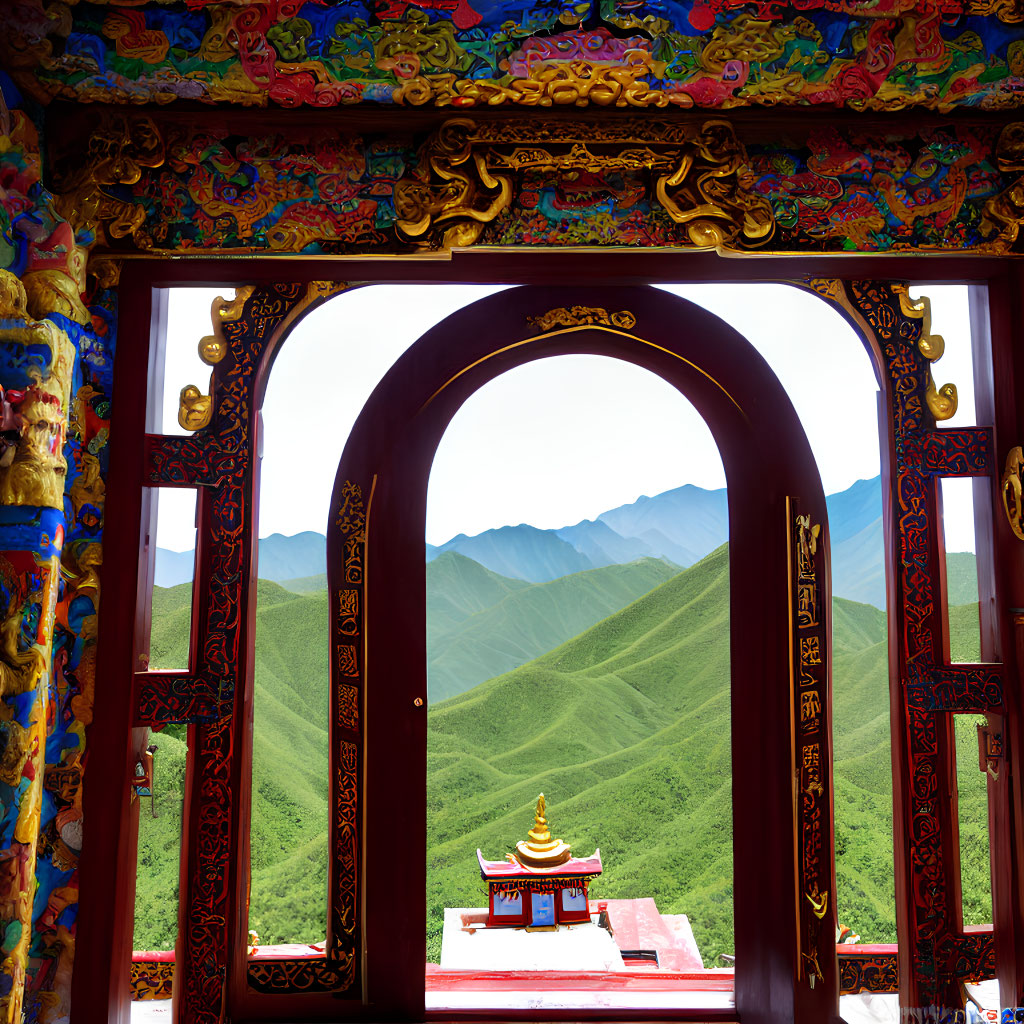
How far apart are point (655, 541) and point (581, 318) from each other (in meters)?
1.24

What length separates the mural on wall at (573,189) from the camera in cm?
221

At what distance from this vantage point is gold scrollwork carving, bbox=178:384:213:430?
2.34 metres

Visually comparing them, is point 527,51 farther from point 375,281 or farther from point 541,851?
point 541,851

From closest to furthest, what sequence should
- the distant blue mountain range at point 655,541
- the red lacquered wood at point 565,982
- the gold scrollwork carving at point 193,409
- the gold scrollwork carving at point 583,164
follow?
the gold scrollwork carving at point 583,164, the gold scrollwork carving at point 193,409, the red lacquered wood at point 565,982, the distant blue mountain range at point 655,541

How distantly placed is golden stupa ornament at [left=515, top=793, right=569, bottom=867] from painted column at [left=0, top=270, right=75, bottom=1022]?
1.41 meters

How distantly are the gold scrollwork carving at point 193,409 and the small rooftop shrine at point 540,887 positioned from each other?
169 centimetres

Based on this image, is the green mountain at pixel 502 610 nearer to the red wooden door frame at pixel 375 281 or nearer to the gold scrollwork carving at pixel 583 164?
the red wooden door frame at pixel 375 281

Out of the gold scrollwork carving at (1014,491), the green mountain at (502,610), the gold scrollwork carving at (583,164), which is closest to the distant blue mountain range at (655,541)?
the green mountain at (502,610)

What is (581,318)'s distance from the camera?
8.29 ft

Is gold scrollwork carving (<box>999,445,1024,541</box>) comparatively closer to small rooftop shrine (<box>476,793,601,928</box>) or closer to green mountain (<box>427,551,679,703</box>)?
green mountain (<box>427,551,679,703</box>)

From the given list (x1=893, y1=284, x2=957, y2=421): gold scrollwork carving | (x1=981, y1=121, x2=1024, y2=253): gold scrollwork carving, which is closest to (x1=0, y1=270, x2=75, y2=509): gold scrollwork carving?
(x1=893, y1=284, x2=957, y2=421): gold scrollwork carving

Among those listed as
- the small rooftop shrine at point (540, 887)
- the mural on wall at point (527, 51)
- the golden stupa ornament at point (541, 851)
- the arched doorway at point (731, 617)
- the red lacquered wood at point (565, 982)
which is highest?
the mural on wall at point (527, 51)

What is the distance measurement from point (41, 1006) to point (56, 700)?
2.52 ft

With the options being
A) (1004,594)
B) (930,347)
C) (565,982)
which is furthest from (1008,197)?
(565,982)
